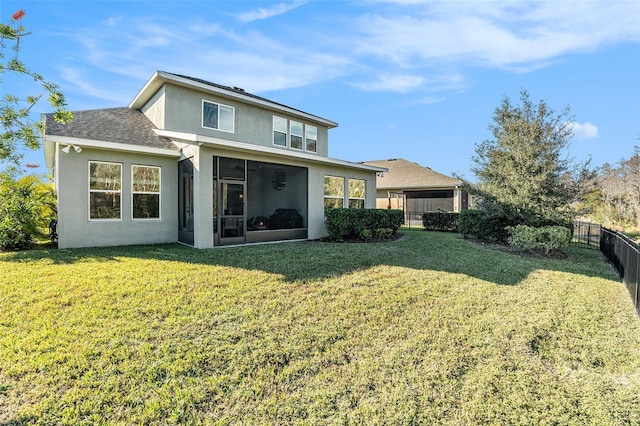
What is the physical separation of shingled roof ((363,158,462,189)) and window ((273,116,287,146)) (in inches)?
418

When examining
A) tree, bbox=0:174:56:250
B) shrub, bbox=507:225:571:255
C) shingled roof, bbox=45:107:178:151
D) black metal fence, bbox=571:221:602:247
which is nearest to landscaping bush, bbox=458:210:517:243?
shrub, bbox=507:225:571:255

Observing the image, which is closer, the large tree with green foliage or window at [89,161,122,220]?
the large tree with green foliage

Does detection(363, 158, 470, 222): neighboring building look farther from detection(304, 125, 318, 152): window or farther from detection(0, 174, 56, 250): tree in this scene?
detection(0, 174, 56, 250): tree

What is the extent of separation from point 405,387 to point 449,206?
22.9m

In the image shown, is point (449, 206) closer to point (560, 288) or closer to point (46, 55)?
point (560, 288)

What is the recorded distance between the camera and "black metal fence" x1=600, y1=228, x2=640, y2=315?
653 cm

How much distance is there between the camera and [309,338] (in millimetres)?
4406

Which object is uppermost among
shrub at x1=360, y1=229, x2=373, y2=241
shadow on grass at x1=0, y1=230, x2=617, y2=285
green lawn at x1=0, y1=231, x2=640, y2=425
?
shrub at x1=360, y1=229, x2=373, y2=241

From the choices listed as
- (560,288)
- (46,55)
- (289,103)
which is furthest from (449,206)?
(46,55)

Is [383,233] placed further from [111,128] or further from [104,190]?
[111,128]

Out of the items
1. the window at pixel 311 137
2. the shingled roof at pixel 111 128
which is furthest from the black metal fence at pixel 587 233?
the shingled roof at pixel 111 128

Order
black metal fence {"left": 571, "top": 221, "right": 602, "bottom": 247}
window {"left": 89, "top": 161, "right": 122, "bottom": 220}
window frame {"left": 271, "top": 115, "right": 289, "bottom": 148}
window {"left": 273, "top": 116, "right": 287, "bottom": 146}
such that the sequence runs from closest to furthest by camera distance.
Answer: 1. window {"left": 89, "top": 161, "right": 122, "bottom": 220}
2. black metal fence {"left": 571, "top": 221, "right": 602, "bottom": 247}
3. window frame {"left": 271, "top": 115, "right": 289, "bottom": 148}
4. window {"left": 273, "top": 116, "right": 287, "bottom": 146}

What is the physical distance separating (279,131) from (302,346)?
42.6 ft

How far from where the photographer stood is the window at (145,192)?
1047 centimetres
